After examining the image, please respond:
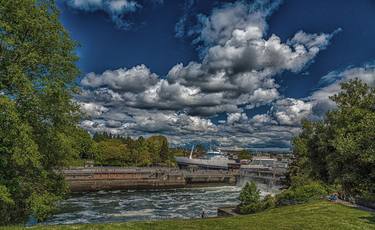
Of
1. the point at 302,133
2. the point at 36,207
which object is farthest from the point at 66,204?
the point at 36,207

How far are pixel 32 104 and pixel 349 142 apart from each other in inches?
649

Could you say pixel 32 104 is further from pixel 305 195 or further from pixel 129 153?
pixel 129 153

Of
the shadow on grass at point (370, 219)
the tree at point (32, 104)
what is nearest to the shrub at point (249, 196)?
the shadow on grass at point (370, 219)

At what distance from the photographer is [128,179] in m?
87.6

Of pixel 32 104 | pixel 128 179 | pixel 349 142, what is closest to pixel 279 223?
pixel 349 142

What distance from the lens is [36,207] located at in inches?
572

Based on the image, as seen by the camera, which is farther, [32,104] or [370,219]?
[370,219]

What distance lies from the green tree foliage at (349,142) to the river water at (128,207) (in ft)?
76.0

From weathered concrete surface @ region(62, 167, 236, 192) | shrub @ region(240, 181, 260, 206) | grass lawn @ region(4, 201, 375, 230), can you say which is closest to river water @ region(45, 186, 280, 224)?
weathered concrete surface @ region(62, 167, 236, 192)

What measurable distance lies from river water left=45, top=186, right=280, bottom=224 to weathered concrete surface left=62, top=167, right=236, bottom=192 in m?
7.93

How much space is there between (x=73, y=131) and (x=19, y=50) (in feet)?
16.3

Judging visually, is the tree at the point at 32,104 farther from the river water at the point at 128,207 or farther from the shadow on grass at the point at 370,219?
the river water at the point at 128,207

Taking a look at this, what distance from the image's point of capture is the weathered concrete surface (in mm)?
79294

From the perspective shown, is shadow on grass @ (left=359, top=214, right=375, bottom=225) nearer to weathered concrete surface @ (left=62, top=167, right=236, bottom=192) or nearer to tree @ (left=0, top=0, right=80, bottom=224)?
tree @ (left=0, top=0, right=80, bottom=224)
